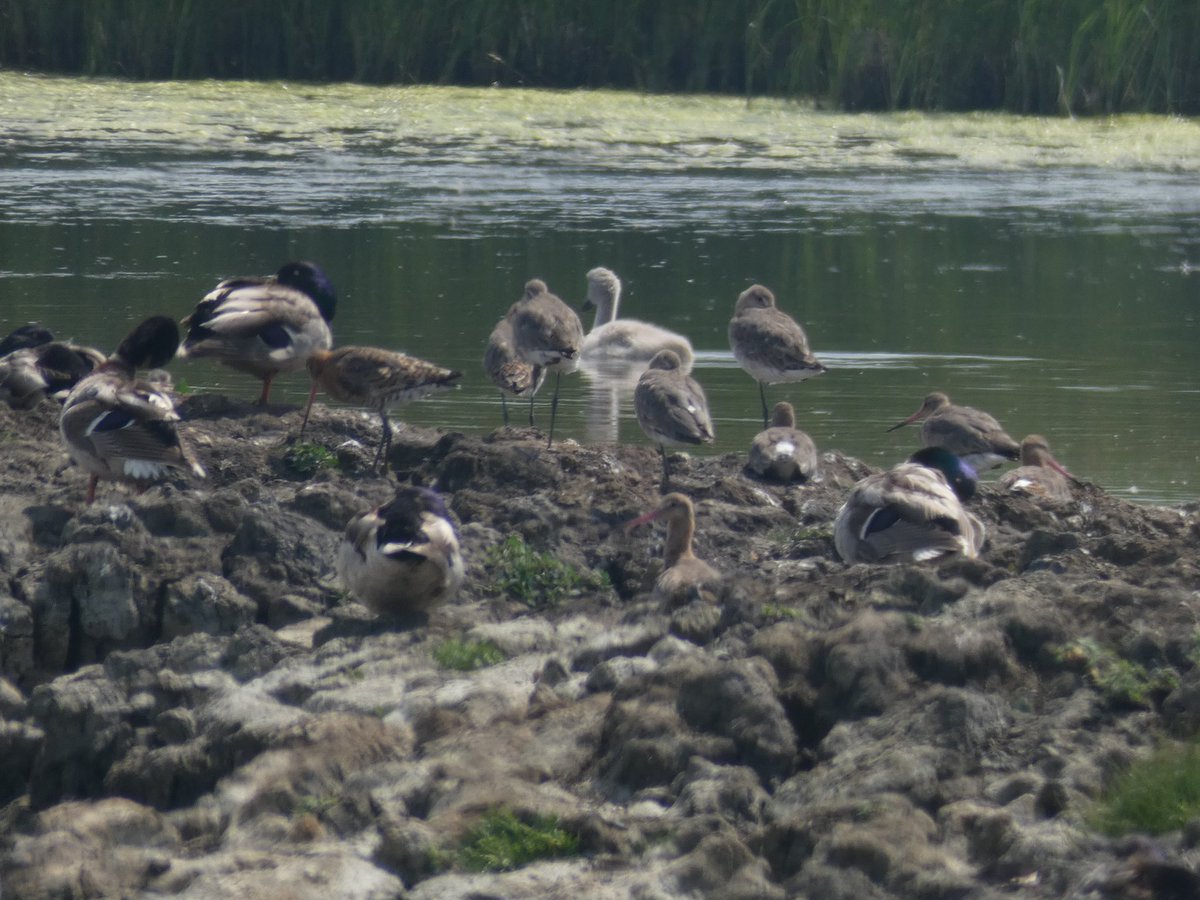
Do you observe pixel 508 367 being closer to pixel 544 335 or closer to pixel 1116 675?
pixel 544 335

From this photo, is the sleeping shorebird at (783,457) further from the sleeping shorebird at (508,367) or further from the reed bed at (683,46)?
the reed bed at (683,46)

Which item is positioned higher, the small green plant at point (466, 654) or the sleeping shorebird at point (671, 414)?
the sleeping shorebird at point (671, 414)

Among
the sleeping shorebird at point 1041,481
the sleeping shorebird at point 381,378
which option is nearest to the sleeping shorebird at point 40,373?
the sleeping shorebird at point 381,378

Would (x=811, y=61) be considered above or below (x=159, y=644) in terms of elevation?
above

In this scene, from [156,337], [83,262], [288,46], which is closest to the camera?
[156,337]

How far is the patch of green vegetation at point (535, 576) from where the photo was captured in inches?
317

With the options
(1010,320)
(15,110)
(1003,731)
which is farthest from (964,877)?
(15,110)

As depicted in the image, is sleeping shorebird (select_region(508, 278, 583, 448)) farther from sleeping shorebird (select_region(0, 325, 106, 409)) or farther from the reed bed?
the reed bed

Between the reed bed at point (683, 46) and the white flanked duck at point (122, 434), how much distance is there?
21.1 m

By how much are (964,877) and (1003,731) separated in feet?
2.99

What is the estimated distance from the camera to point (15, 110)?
30.4 m

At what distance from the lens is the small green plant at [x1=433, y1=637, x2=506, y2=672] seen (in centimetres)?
691

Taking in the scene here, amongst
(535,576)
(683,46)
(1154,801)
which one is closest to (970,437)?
(535,576)

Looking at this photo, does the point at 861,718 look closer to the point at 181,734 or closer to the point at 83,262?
the point at 181,734
